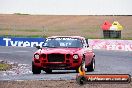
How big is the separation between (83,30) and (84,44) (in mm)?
33881

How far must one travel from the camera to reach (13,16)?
6781 cm

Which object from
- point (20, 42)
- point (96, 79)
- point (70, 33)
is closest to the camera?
point (96, 79)

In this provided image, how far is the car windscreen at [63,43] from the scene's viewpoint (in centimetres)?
1792

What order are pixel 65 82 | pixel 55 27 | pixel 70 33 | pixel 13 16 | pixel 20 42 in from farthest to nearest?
pixel 13 16, pixel 55 27, pixel 70 33, pixel 20 42, pixel 65 82

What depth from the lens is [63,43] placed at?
1794cm

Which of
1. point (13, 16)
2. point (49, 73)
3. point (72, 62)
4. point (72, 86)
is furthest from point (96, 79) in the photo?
point (13, 16)

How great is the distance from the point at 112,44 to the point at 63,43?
18710mm

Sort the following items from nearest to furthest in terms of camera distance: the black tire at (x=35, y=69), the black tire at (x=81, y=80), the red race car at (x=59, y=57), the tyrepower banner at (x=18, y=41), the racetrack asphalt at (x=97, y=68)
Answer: the black tire at (x=81, y=80) → the racetrack asphalt at (x=97, y=68) → the red race car at (x=59, y=57) → the black tire at (x=35, y=69) → the tyrepower banner at (x=18, y=41)

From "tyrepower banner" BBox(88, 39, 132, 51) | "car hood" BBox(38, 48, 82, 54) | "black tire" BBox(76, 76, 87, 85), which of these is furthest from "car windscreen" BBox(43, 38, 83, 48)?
"tyrepower banner" BBox(88, 39, 132, 51)

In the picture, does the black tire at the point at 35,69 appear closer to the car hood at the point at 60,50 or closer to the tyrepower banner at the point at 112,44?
the car hood at the point at 60,50

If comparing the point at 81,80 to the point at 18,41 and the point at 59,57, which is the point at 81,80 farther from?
the point at 18,41

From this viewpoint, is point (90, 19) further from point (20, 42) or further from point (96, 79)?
point (96, 79)

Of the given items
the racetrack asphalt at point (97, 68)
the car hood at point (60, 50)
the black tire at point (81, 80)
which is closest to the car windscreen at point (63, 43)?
the car hood at point (60, 50)

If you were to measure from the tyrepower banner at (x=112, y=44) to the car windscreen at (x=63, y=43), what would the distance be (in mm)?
17013
